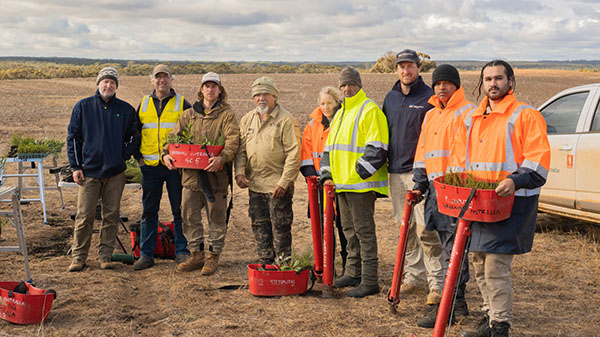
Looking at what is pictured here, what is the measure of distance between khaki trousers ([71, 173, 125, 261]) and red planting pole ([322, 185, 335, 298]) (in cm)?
263

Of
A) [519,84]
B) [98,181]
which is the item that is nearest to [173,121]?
[98,181]

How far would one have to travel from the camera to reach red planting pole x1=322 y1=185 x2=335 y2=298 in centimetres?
568

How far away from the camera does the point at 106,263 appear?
6879 mm

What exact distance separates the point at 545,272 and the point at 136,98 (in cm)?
2494

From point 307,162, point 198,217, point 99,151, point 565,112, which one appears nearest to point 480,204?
point 307,162

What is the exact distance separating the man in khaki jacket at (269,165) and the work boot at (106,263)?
1.81 metres

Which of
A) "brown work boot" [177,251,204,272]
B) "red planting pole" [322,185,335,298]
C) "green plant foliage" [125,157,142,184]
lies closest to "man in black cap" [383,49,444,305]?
"red planting pole" [322,185,335,298]

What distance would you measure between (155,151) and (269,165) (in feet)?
4.77

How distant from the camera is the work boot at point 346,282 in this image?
A: 6117 millimetres

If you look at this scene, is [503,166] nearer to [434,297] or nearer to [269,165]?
[434,297]

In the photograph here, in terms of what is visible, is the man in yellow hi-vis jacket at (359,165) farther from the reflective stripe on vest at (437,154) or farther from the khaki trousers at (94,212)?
the khaki trousers at (94,212)

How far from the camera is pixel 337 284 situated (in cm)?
612

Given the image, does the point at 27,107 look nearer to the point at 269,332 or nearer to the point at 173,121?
the point at 173,121

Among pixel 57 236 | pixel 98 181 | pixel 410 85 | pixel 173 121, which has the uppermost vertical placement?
pixel 410 85
